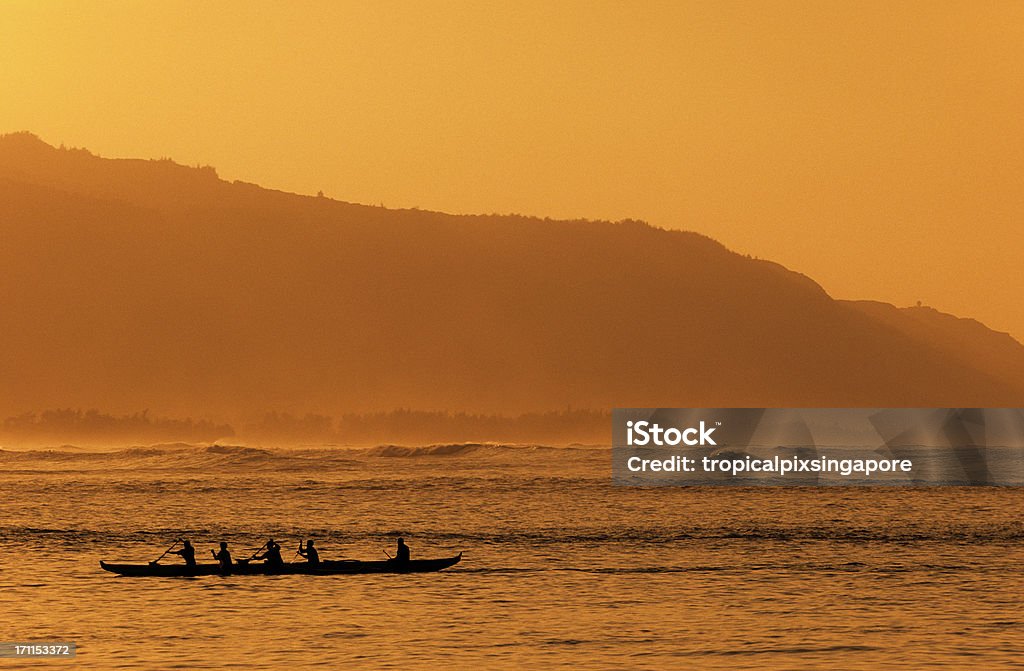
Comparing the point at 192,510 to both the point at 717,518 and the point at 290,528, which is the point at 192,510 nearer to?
the point at 290,528

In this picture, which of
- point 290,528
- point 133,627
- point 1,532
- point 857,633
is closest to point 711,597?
point 857,633

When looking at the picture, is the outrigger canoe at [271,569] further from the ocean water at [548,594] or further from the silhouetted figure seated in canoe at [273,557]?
the ocean water at [548,594]

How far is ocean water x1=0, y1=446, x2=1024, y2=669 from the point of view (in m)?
45.5

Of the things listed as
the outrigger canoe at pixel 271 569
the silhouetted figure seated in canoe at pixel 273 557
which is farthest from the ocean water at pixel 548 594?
the silhouetted figure seated in canoe at pixel 273 557

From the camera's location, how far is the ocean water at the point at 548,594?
4553 cm

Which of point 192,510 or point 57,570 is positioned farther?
point 192,510

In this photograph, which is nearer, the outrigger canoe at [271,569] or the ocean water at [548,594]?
the ocean water at [548,594]

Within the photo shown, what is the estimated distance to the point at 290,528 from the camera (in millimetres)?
100562

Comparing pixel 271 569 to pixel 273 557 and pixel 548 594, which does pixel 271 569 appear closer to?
pixel 273 557

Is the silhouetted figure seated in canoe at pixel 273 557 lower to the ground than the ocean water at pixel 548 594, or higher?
higher

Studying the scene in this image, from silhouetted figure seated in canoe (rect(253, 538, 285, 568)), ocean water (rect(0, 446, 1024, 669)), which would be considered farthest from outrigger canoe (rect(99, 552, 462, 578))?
ocean water (rect(0, 446, 1024, 669))

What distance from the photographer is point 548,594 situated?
59.7 m

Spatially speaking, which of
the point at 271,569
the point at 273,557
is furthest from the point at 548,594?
the point at 273,557

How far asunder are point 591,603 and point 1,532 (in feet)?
176
